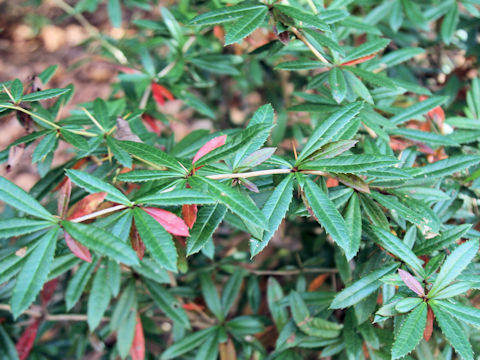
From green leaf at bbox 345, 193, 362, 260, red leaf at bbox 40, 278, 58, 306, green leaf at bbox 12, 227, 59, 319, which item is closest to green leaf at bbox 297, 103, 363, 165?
green leaf at bbox 345, 193, 362, 260

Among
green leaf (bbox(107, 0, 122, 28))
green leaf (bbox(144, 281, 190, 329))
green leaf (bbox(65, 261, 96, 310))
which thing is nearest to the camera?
green leaf (bbox(65, 261, 96, 310))

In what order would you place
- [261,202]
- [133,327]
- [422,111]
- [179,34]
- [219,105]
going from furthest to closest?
[219,105] < [179,34] < [133,327] < [422,111] < [261,202]

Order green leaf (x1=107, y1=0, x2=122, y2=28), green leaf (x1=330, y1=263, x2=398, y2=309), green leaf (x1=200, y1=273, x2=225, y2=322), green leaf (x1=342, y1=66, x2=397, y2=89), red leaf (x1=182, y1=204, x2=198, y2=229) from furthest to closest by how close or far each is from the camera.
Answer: green leaf (x1=107, y1=0, x2=122, y2=28)
green leaf (x1=200, y1=273, x2=225, y2=322)
green leaf (x1=342, y1=66, x2=397, y2=89)
green leaf (x1=330, y1=263, x2=398, y2=309)
red leaf (x1=182, y1=204, x2=198, y2=229)

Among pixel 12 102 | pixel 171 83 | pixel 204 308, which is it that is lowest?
pixel 204 308

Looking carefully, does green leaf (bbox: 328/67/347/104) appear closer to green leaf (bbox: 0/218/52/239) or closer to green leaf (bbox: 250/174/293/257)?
green leaf (bbox: 250/174/293/257)

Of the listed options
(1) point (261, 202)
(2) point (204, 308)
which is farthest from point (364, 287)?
(2) point (204, 308)

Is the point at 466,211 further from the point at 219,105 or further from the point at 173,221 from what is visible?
the point at 219,105

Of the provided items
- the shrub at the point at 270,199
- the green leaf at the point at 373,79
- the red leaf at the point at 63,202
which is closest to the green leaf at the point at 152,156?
the shrub at the point at 270,199
